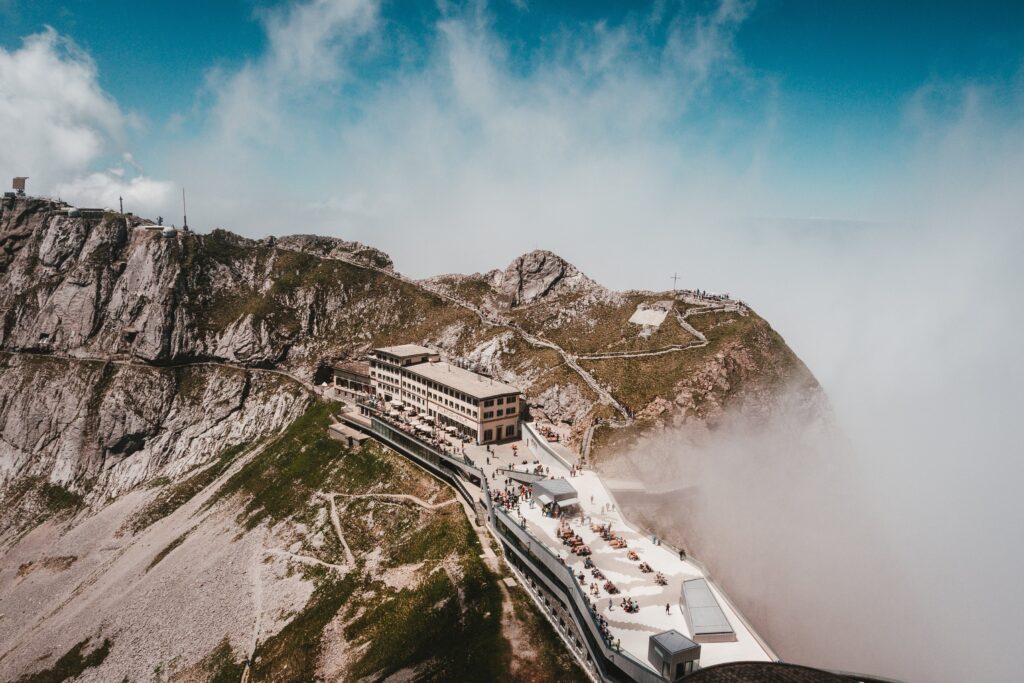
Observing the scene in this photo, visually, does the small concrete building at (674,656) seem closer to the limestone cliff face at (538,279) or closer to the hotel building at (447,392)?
the hotel building at (447,392)

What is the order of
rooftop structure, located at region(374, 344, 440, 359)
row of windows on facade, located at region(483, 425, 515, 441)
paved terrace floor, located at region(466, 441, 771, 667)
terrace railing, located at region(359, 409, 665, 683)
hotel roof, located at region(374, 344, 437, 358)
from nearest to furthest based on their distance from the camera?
terrace railing, located at region(359, 409, 665, 683), paved terrace floor, located at region(466, 441, 771, 667), row of windows on facade, located at region(483, 425, 515, 441), rooftop structure, located at region(374, 344, 440, 359), hotel roof, located at region(374, 344, 437, 358)

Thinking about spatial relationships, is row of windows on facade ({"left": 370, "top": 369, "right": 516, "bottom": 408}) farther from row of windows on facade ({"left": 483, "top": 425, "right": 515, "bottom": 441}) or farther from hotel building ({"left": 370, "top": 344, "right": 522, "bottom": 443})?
row of windows on facade ({"left": 483, "top": 425, "right": 515, "bottom": 441})

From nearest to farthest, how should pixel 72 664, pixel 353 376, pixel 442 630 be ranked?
pixel 442 630, pixel 72 664, pixel 353 376

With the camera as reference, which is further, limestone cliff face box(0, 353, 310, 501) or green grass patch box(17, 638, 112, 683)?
limestone cliff face box(0, 353, 310, 501)

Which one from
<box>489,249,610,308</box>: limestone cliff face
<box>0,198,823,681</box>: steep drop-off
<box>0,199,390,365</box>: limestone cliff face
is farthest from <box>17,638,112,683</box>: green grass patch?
<box>489,249,610,308</box>: limestone cliff face

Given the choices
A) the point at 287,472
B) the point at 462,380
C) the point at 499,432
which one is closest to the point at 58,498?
the point at 287,472

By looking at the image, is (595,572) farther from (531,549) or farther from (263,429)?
(263,429)
